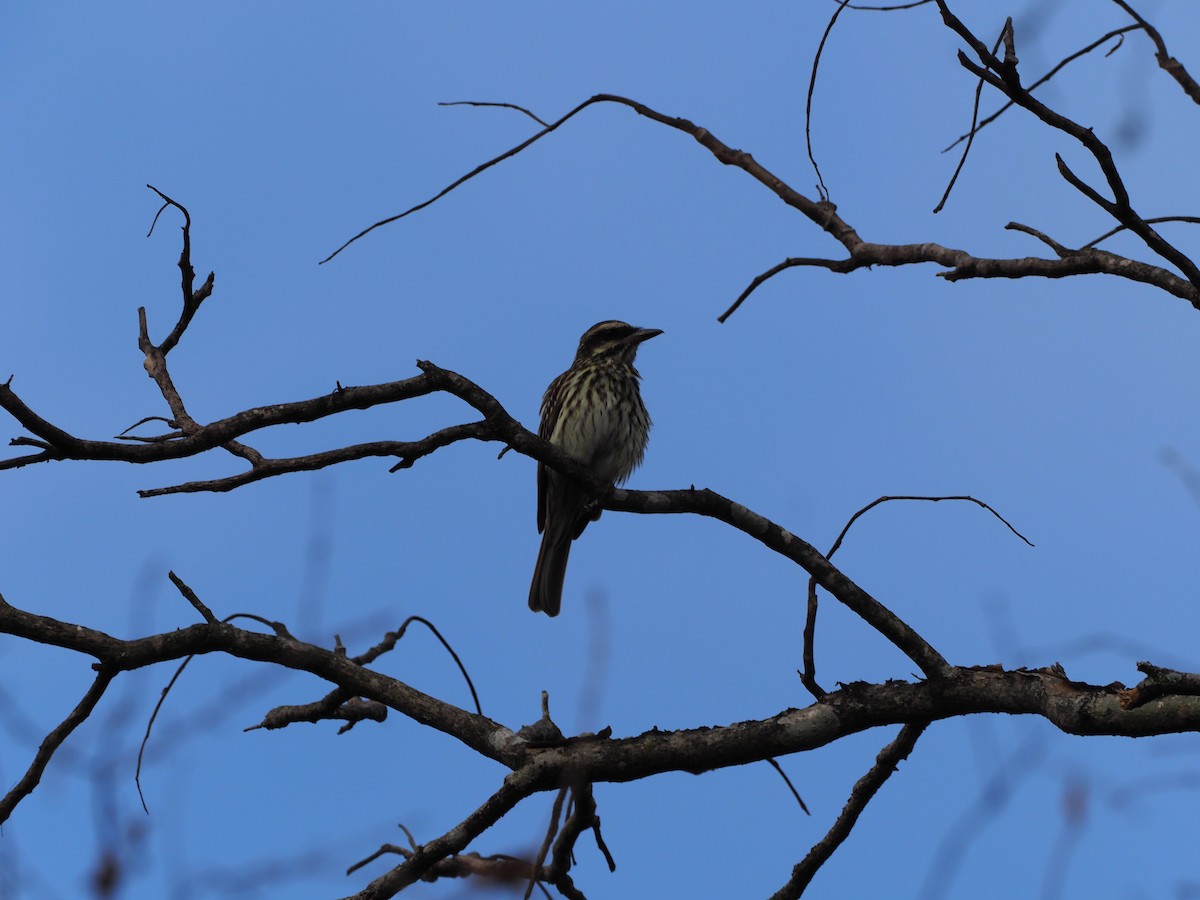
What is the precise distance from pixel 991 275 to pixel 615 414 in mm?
4306

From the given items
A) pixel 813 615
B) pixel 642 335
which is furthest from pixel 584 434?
pixel 813 615

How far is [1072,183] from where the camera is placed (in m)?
3.83

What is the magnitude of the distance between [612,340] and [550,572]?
5.80 feet

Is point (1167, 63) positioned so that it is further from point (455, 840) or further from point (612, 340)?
point (612, 340)

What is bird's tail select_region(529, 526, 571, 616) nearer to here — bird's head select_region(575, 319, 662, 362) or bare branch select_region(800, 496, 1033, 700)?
bird's head select_region(575, 319, 662, 362)

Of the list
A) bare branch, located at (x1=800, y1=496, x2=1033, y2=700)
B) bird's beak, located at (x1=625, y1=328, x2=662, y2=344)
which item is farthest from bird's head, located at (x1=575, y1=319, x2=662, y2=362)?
bare branch, located at (x1=800, y1=496, x2=1033, y2=700)

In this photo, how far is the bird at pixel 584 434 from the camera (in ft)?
28.2

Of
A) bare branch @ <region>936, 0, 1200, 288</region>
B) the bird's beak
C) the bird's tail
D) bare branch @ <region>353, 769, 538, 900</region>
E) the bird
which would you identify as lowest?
bare branch @ <region>353, 769, 538, 900</region>

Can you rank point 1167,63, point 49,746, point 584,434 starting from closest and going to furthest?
point 1167,63 < point 49,746 < point 584,434

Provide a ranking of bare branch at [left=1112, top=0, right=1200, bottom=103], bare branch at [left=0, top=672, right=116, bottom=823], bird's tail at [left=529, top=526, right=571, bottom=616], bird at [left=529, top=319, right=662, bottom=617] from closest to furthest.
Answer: bare branch at [left=1112, top=0, right=1200, bottom=103], bare branch at [left=0, top=672, right=116, bottom=823], bird at [left=529, top=319, right=662, bottom=617], bird's tail at [left=529, top=526, right=571, bottom=616]

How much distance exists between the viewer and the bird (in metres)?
8.59

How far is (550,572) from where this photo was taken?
903 centimetres

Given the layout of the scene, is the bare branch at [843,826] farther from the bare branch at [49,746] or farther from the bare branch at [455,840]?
the bare branch at [49,746]

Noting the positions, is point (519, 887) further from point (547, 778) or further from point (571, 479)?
point (571, 479)
